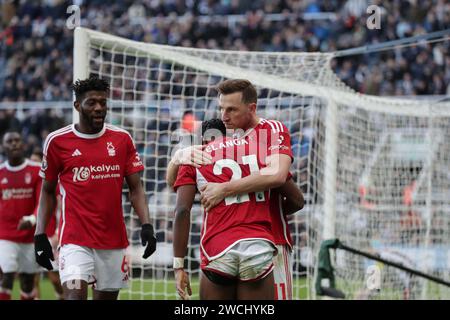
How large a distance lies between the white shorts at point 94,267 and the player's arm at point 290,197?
5.89ft

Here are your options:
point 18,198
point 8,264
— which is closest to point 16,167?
point 18,198

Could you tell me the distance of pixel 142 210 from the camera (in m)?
7.10

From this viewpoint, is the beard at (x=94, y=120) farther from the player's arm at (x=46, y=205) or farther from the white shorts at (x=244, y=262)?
the white shorts at (x=244, y=262)

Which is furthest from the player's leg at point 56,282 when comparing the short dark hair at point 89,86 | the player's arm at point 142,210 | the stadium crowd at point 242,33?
the stadium crowd at point 242,33

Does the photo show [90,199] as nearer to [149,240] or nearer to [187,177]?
[149,240]

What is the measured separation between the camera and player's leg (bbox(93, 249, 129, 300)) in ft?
22.9

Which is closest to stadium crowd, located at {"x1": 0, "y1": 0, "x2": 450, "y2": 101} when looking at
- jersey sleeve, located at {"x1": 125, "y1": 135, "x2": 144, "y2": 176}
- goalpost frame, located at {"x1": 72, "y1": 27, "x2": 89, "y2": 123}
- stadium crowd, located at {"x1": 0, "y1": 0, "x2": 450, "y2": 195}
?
stadium crowd, located at {"x1": 0, "y1": 0, "x2": 450, "y2": 195}

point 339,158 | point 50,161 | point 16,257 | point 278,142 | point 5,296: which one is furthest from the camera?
point 339,158

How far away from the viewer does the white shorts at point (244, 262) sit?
528cm

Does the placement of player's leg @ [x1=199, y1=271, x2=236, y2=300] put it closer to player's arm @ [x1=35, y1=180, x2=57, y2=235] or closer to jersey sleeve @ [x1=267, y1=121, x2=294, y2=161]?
jersey sleeve @ [x1=267, y1=121, x2=294, y2=161]

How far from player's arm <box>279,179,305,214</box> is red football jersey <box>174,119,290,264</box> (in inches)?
7.8

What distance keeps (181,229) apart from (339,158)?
6405mm

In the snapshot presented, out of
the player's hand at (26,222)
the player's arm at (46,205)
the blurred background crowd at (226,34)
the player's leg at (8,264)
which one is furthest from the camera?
the blurred background crowd at (226,34)
